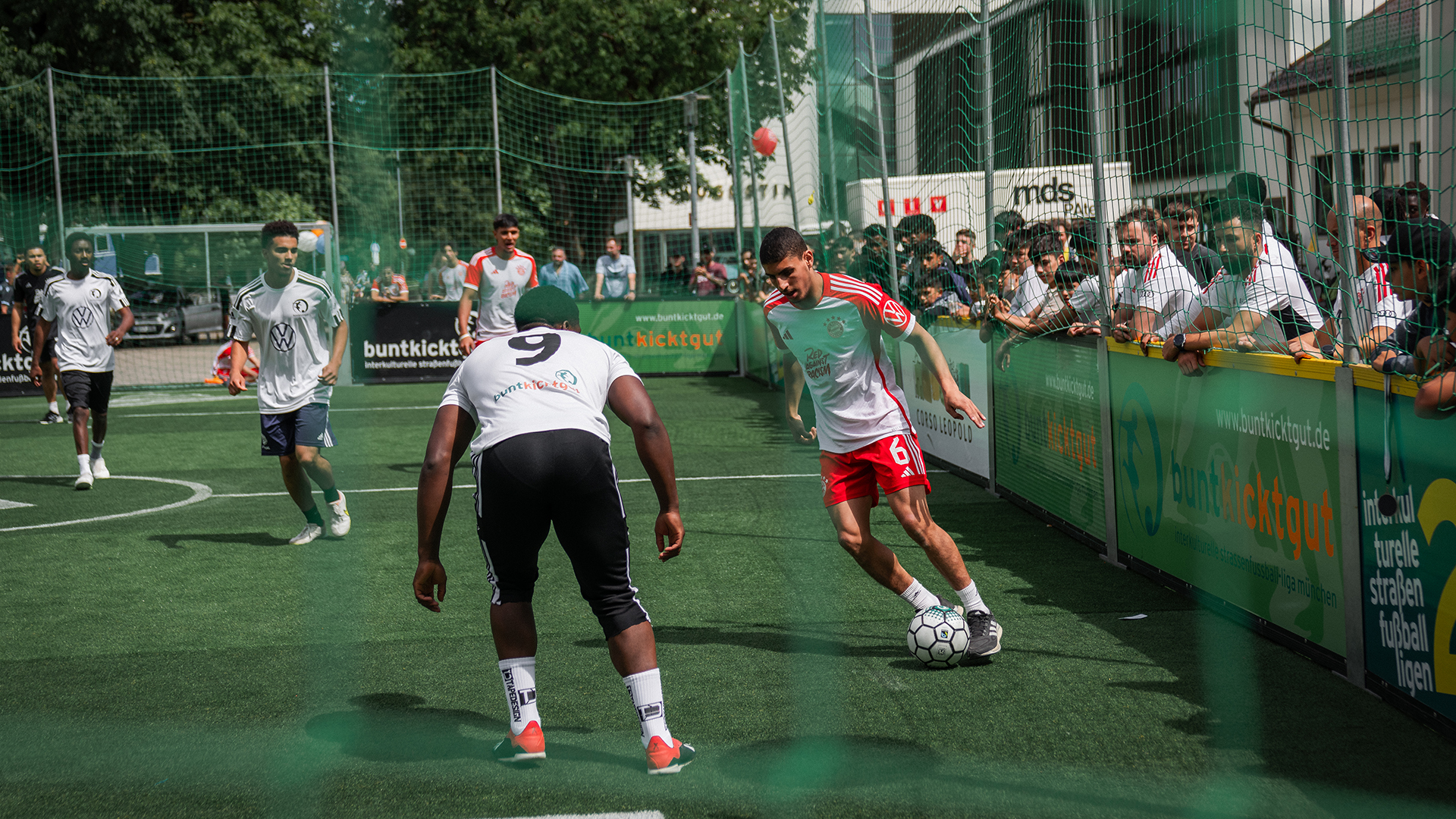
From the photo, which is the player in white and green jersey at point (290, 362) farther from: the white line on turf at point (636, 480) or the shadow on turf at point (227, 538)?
the white line on turf at point (636, 480)

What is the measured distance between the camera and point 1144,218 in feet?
22.7

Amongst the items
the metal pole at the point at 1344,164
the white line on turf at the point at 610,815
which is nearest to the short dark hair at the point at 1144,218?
the metal pole at the point at 1344,164

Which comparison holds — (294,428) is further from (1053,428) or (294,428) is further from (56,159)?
(56,159)

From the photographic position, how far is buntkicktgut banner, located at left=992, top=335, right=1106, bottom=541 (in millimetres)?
7422

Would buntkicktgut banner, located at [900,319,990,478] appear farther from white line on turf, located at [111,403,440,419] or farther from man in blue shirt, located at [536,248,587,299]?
man in blue shirt, located at [536,248,587,299]

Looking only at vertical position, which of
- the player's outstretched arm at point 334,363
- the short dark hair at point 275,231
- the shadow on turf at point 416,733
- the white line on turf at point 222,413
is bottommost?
the shadow on turf at point 416,733

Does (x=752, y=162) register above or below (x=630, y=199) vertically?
below

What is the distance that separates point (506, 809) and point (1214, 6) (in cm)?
467

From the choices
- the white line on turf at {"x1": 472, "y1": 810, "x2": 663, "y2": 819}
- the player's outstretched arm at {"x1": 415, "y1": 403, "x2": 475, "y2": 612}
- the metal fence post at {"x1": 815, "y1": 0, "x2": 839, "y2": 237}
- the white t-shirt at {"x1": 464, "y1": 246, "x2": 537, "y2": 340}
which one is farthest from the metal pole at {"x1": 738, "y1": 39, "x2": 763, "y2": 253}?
the white line on turf at {"x1": 472, "y1": 810, "x2": 663, "y2": 819}

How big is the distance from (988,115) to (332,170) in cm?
1542

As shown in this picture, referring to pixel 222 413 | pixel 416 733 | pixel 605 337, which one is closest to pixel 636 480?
pixel 416 733

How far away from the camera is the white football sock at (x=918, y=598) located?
5367 mm

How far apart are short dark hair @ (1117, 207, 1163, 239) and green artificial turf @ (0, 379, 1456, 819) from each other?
1854 mm

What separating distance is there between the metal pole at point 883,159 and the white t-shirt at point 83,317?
21.9 ft
